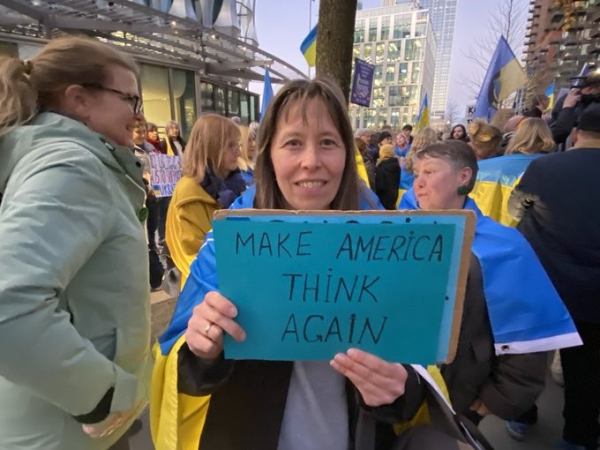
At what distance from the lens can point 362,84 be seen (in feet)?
24.4

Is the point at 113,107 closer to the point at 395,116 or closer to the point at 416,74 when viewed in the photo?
the point at 395,116

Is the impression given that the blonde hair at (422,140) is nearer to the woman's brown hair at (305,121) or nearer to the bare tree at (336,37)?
the bare tree at (336,37)

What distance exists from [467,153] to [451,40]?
15424 centimetres

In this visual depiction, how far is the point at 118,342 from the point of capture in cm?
112

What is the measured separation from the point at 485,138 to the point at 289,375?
3.83 m

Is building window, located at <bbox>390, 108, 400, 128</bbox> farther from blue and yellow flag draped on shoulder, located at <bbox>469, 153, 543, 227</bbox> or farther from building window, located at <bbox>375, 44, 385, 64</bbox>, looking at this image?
blue and yellow flag draped on shoulder, located at <bbox>469, 153, 543, 227</bbox>

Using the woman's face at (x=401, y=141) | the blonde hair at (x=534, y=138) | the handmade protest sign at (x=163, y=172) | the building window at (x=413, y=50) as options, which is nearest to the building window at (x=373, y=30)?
the building window at (x=413, y=50)

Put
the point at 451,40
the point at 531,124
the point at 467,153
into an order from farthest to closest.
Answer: the point at 451,40 → the point at 531,124 → the point at 467,153

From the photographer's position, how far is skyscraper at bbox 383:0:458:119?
119812 mm

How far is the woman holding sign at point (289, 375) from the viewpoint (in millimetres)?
879

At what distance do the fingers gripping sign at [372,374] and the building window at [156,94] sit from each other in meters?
14.7

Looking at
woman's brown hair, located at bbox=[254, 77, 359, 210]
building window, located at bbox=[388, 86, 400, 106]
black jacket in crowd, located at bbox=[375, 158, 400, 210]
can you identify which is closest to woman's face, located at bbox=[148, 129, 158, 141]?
black jacket in crowd, located at bbox=[375, 158, 400, 210]

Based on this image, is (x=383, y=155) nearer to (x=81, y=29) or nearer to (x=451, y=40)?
(x=81, y=29)

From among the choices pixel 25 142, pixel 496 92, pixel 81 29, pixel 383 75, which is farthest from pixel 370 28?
pixel 25 142
